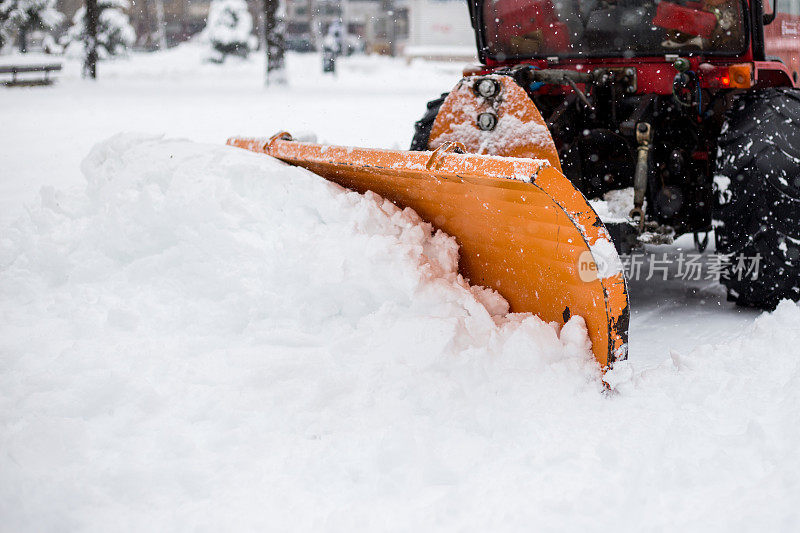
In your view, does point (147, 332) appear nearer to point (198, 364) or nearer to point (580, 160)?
point (198, 364)

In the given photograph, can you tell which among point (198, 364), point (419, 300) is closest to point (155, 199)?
point (198, 364)

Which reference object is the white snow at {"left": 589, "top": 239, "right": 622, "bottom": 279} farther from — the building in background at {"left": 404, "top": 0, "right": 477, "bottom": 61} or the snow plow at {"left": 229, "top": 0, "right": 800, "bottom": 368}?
the building in background at {"left": 404, "top": 0, "right": 477, "bottom": 61}

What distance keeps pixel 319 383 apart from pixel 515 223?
89cm

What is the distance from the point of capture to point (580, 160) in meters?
3.72

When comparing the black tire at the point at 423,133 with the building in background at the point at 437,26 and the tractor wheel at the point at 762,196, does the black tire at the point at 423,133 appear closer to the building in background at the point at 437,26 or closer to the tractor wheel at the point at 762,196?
the tractor wheel at the point at 762,196

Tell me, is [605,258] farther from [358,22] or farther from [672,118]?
[358,22]

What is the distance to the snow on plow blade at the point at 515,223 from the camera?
234 cm

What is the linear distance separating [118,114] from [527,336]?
10397 mm

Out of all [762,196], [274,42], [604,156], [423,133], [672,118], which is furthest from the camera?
[274,42]

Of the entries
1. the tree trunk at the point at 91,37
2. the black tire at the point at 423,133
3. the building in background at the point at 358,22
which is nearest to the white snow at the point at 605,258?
the black tire at the point at 423,133

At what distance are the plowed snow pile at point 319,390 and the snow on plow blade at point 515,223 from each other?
87 millimetres

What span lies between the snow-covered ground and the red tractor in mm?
436

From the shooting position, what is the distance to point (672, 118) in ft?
12.0

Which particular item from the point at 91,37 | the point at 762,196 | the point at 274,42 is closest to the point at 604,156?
the point at 762,196
